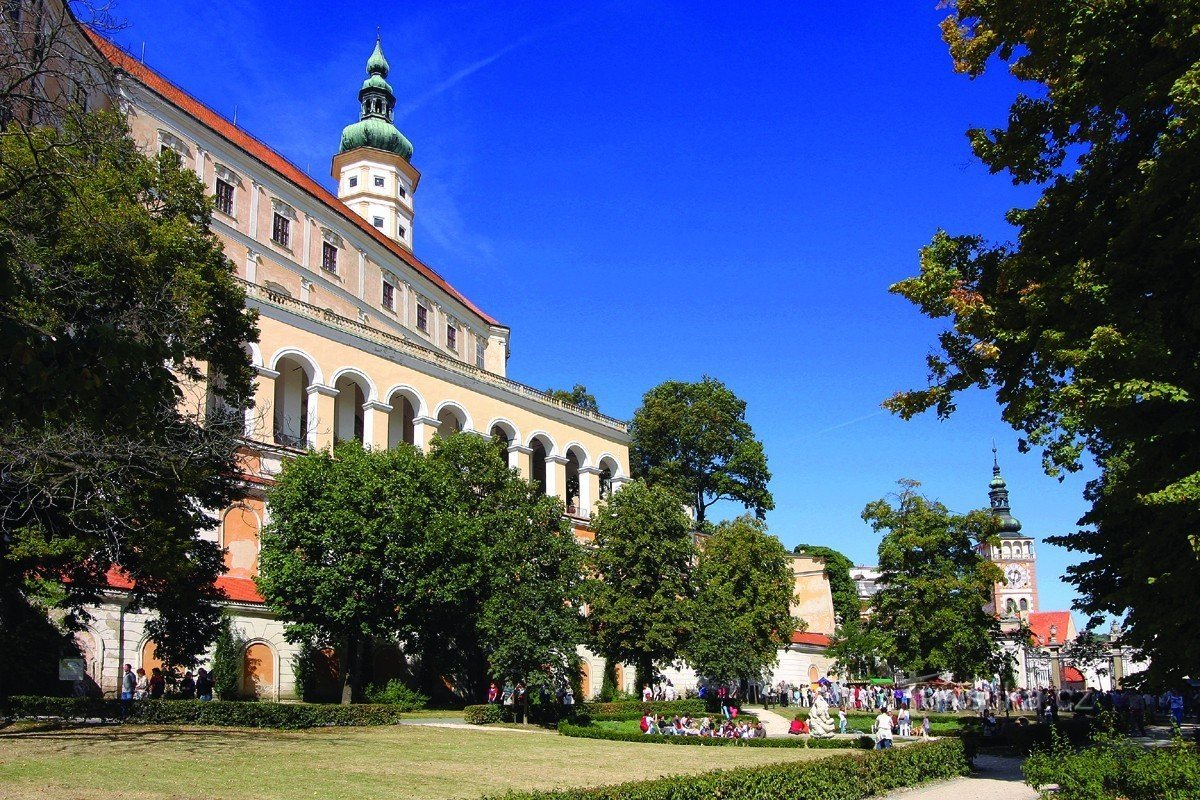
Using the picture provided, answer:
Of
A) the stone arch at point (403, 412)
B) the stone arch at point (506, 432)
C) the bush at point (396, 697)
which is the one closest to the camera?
the bush at point (396, 697)

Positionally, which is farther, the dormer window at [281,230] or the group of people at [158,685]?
the dormer window at [281,230]

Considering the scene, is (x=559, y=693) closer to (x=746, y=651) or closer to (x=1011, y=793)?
(x=746, y=651)

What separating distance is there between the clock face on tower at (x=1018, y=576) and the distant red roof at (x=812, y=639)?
66193 mm

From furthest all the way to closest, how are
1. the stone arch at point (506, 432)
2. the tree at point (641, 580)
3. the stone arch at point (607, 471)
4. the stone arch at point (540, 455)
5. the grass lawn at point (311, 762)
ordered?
the stone arch at point (607, 471) < the stone arch at point (540, 455) < the stone arch at point (506, 432) < the tree at point (641, 580) < the grass lawn at point (311, 762)

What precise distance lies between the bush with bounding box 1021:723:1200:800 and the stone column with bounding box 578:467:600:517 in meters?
39.0

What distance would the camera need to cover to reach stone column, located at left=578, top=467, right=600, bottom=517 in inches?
2123

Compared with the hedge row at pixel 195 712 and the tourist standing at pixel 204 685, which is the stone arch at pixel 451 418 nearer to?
the tourist standing at pixel 204 685

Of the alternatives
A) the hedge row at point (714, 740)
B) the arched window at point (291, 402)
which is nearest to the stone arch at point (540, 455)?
the arched window at point (291, 402)

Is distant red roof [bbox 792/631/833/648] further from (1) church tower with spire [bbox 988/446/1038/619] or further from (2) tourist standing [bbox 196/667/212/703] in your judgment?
(1) church tower with spire [bbox 988/446/1038/619]

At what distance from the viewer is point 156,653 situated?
25.2 m

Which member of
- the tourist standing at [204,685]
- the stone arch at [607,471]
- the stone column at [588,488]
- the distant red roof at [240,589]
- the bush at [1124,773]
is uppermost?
the stone arch at [607,471]

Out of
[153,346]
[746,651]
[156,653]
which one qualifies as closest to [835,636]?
[746,651]

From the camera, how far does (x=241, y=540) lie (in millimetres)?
34781

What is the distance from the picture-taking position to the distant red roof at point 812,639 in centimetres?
5784
